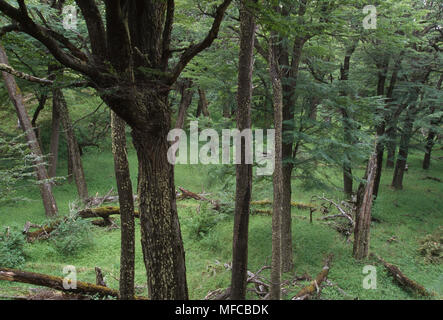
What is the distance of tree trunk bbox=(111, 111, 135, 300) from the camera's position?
6590 mm

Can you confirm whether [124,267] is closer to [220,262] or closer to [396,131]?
[220,262]

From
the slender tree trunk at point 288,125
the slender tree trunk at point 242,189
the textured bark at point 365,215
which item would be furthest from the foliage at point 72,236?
the textured bark at point 365,215

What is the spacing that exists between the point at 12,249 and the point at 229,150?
23.6 ft

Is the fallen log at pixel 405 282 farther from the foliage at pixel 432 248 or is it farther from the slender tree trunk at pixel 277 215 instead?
the slender tree trunk at pixel 277 215

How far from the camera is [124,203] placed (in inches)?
264

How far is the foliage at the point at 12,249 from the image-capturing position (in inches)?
351

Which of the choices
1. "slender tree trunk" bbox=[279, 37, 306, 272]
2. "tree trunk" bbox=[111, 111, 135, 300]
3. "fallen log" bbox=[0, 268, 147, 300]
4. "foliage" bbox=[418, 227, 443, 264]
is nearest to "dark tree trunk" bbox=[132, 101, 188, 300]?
"tree trunk" bbox=[111, 111, 135, 300]

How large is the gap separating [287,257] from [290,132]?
406 cm

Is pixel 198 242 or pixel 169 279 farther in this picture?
pixel 198 242

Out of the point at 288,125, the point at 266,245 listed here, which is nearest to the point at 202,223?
the point at 266,245

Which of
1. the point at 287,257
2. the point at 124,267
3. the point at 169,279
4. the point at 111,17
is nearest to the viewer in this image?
the point at 111,17

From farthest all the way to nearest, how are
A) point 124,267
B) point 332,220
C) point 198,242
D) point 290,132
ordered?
point 332,220 → point 198,242 → point 290,132 → point 124,267

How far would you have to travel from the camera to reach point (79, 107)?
79.3 feet

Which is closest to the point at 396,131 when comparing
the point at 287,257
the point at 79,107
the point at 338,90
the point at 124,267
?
the point at 338,90
